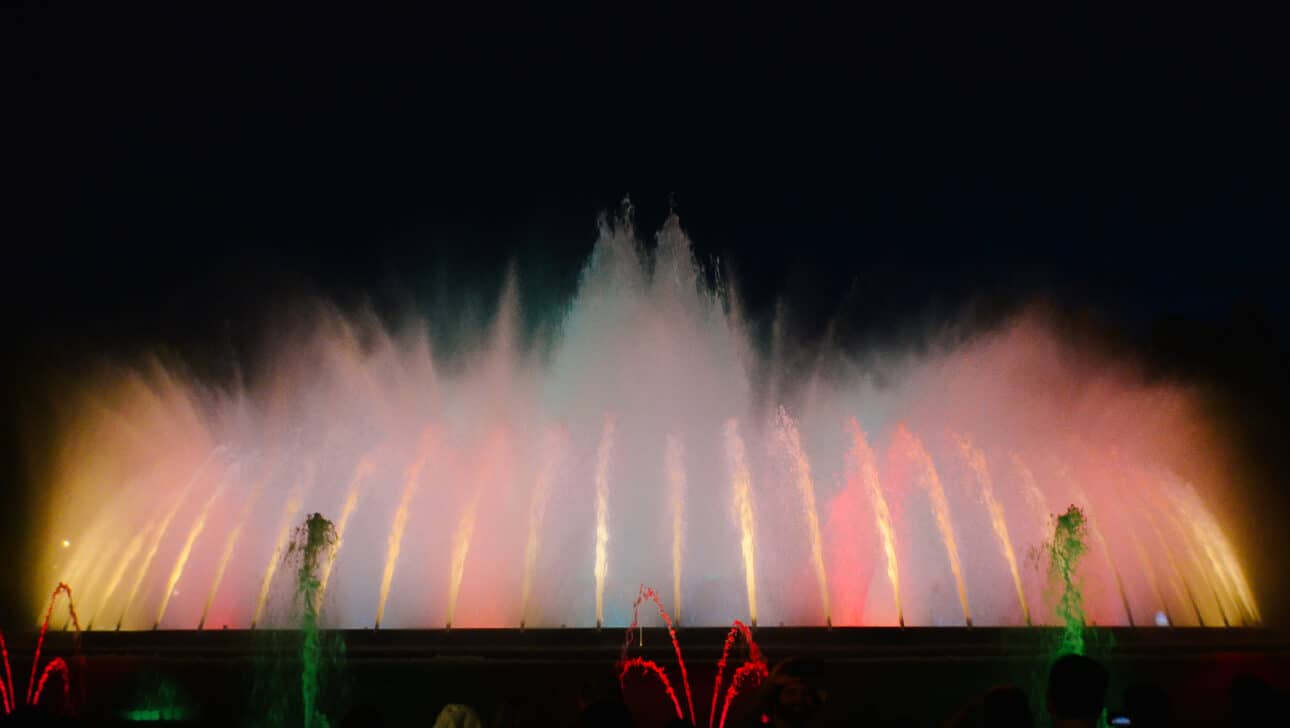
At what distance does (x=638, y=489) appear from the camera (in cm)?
2122

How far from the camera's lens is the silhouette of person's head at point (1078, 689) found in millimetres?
3781

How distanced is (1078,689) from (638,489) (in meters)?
17.7

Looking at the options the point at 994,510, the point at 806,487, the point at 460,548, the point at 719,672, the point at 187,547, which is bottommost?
the point at 719,672

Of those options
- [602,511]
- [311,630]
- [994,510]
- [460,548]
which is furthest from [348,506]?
[994,510]

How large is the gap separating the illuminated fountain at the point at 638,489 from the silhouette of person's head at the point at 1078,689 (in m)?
14.6

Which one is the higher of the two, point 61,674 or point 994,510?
point 994,510

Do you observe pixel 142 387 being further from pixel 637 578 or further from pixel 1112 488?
pixel 1112 488

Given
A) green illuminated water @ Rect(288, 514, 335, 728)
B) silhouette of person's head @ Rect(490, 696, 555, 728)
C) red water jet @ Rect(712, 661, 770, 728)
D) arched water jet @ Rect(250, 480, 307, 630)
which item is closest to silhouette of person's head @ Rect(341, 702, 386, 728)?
silhouette of person's head @ Rect(490, 696, 555, 728)

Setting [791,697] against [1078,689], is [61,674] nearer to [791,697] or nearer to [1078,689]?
[791,697]

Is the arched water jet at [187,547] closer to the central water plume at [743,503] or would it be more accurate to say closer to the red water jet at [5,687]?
the red water jet at [5,687]

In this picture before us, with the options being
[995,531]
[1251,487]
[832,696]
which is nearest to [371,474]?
[832,696]

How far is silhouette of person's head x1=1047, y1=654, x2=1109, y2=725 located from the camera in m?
3.78

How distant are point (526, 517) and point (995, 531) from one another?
12447 millimetres

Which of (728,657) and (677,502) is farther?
(677,502)
